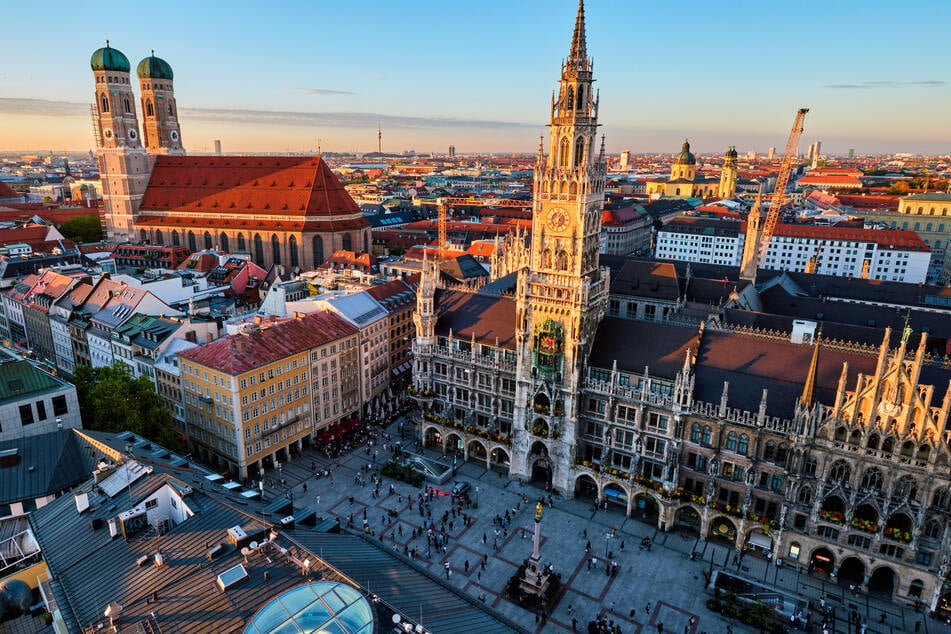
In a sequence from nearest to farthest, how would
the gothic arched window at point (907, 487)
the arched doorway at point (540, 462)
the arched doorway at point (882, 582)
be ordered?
1. the gothic arched window at point (907, 487)
2. the arched doorway at point (882, 582)
3. the arched doorway at point (540, 462)

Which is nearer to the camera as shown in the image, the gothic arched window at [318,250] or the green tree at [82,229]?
the gothic arched window at [318,250]

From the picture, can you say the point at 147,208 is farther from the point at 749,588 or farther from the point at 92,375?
the point at 749,588

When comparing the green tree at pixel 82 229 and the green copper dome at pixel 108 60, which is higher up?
the green copper dome at pixel 108 60

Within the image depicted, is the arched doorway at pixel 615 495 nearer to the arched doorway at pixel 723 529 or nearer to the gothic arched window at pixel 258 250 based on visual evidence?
the arched doorway at pixel 723 529

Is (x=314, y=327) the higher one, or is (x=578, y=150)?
(x=578, y=150)

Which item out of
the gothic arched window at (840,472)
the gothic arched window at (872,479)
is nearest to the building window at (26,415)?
the gothic arched window at (840,472)

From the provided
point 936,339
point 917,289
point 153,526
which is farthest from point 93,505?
point 917,289

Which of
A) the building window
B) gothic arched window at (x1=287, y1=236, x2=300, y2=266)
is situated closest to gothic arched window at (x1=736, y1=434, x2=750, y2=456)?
the building window
